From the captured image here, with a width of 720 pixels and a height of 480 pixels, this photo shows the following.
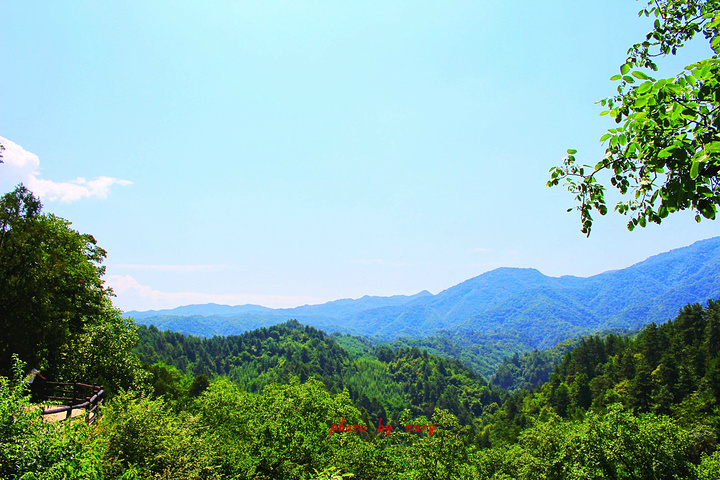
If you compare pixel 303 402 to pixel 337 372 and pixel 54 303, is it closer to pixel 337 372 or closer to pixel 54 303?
pixel 54 303

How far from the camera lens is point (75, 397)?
2052 cm

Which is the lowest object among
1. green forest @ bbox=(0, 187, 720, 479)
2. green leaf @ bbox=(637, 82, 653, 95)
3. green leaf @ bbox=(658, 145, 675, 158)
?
green forest @ bbox=(0, 187, 720, 479)

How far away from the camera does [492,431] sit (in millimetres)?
99875

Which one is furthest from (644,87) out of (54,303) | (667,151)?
(54,303)

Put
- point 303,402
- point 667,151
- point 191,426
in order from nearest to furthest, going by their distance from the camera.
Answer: point 667,151
point 191,426
point 303,402

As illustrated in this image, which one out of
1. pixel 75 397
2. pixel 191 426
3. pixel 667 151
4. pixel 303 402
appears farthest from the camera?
pixel 303 402

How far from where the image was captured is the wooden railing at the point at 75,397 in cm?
1822

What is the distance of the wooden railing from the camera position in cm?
1822

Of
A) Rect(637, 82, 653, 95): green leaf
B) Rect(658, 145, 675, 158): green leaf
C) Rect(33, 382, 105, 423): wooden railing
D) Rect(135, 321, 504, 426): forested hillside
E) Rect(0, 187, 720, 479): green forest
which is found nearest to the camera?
Rect(658, 145, 675, 158): green leaf

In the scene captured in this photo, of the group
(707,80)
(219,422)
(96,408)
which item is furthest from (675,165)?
(219,422)

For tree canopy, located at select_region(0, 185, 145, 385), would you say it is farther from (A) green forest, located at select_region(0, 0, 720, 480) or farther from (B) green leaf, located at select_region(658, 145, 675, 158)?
(B) green leaf, located at select_region(658, 145, 675, 158)

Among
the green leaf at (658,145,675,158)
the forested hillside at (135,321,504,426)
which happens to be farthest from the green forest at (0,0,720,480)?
the forested hillside at (135,321,504,426)

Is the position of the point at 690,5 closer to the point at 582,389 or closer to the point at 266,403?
the point at 266,403

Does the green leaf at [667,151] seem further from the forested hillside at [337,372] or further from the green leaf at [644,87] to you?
the forested hillside at [337,372]
